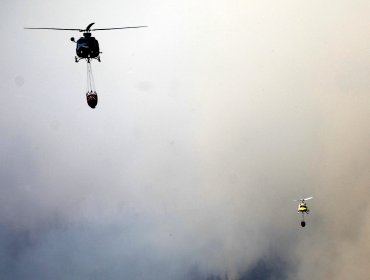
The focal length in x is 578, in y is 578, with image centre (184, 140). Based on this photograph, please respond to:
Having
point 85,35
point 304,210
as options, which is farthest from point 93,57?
point 304,210

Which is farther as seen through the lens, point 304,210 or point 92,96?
point 304,210

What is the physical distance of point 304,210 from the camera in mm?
148625

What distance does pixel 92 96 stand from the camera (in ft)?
343

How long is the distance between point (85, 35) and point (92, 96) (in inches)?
443

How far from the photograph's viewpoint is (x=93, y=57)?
99.2 metres

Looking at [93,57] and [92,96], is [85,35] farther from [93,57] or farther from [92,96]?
[92,96]

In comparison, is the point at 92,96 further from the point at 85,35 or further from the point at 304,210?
the point at 304,210

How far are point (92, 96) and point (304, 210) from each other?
6972 cm

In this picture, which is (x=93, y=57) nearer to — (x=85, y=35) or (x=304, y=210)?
(x=85, y=35)

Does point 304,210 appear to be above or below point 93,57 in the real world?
below

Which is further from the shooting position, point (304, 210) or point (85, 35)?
point (304, 210)

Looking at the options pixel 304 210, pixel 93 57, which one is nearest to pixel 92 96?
pixel 93 57

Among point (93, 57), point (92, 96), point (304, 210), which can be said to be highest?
point (93, 57)

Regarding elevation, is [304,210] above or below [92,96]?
below
